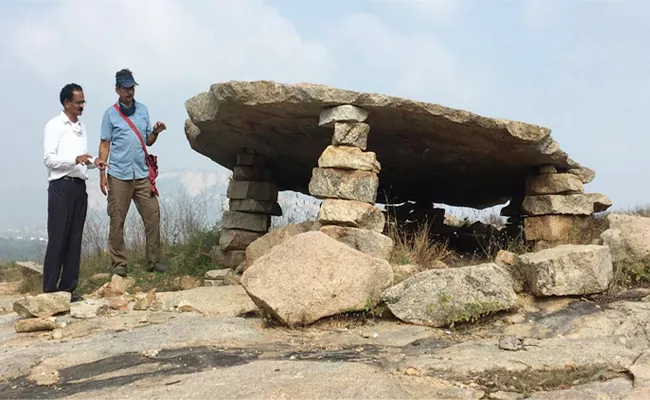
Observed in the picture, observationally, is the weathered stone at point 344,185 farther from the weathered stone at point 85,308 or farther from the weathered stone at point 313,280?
the weathered stone at point 85,308

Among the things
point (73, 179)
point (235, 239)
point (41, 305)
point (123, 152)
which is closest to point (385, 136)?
point (235, 239)

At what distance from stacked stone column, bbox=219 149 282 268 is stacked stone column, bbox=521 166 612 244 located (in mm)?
3459

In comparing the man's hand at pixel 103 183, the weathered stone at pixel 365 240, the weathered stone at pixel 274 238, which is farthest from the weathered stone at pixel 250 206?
the weathered stone at pixel 365 240

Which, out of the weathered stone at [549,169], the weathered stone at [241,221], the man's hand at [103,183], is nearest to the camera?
the man's hand at [103,183]

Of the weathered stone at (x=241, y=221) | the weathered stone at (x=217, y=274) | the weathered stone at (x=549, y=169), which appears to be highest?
the weathered stone at (x=549, y=169)

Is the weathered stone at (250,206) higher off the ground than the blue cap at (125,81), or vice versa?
the blue cap at (125,81)

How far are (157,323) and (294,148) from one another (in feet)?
11.2

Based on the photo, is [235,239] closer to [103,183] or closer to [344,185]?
[103,183]

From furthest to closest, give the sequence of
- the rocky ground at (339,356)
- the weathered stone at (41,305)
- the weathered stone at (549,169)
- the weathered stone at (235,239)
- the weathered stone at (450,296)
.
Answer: the weathered stone at (235,239) → the weathered stone at (549,169) → the weathered stone at (41,305) → the weathered stone at (450,296) → the rocky ground at (339,356)

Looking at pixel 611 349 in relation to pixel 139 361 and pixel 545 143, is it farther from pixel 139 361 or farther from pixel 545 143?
pixel 545 143

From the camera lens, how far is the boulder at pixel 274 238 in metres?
5.70

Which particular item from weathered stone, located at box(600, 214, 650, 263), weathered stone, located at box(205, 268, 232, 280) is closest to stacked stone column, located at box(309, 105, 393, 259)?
weathered stone, located at box(205, 268, 232, 280)

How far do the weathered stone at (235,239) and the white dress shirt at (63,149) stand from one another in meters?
2.45

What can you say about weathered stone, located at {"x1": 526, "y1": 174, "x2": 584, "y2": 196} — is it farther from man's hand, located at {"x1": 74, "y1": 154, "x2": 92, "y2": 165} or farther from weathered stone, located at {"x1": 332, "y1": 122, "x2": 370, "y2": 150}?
man's hand, located at {"x1": 74, "y1": 154, "x2": 92, "y2": 165}
